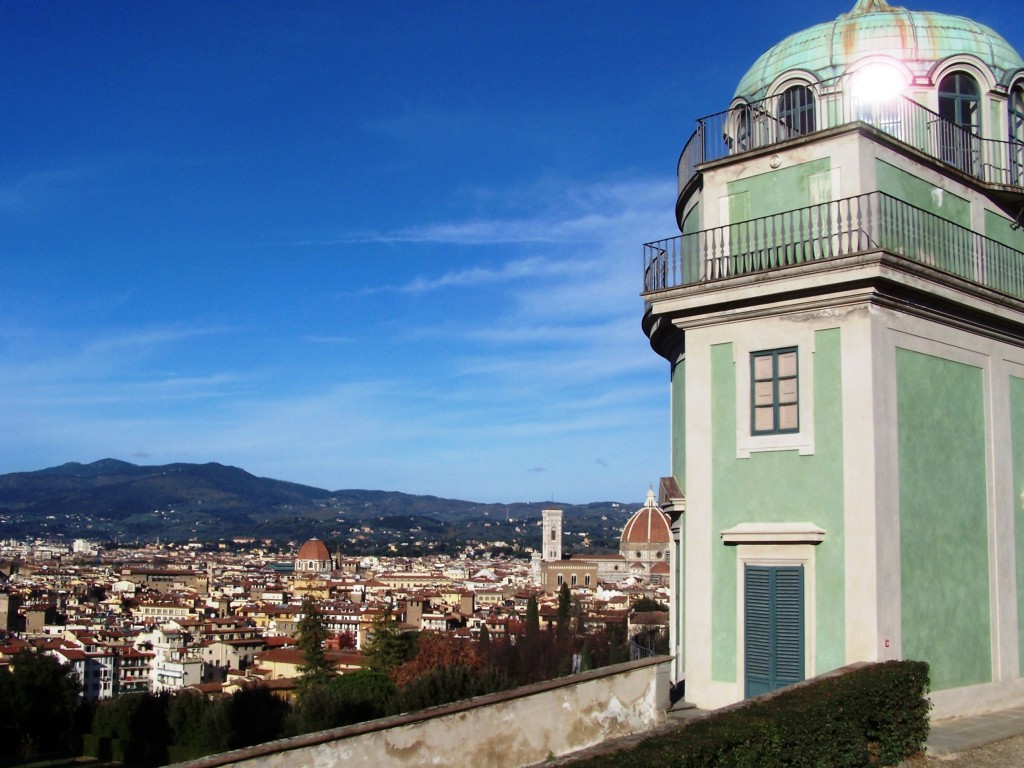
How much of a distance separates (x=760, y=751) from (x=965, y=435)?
17.9 feet

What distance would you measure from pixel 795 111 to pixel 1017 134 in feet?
8.86

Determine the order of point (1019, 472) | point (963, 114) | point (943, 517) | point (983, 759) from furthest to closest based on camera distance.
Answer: point (963, 114) → point (1019, 472) → point (943, 517) → point (983, 759)

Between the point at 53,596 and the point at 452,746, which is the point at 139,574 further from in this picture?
the point at 452,746

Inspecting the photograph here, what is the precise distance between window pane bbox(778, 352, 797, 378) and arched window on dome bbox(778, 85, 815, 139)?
3.62 metres

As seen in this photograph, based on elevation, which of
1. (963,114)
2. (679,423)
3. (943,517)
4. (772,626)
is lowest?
(772,626)

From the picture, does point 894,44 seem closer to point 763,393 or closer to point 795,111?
point 795,111

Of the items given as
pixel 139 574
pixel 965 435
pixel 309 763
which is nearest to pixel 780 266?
pixel 965 435

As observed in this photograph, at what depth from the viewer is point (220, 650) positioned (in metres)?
102

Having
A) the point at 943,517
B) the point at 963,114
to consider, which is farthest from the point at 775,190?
the point at 943,517

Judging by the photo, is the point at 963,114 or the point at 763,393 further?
the point at 963,114

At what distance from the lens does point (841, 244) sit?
10.4m

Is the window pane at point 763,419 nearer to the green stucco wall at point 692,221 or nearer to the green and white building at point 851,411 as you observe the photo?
the green and white building at point 851,411

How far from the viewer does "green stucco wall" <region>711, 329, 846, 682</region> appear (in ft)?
33.0

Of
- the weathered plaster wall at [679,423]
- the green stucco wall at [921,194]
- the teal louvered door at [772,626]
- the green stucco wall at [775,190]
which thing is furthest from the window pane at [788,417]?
the green stucco wall at [921,194]
